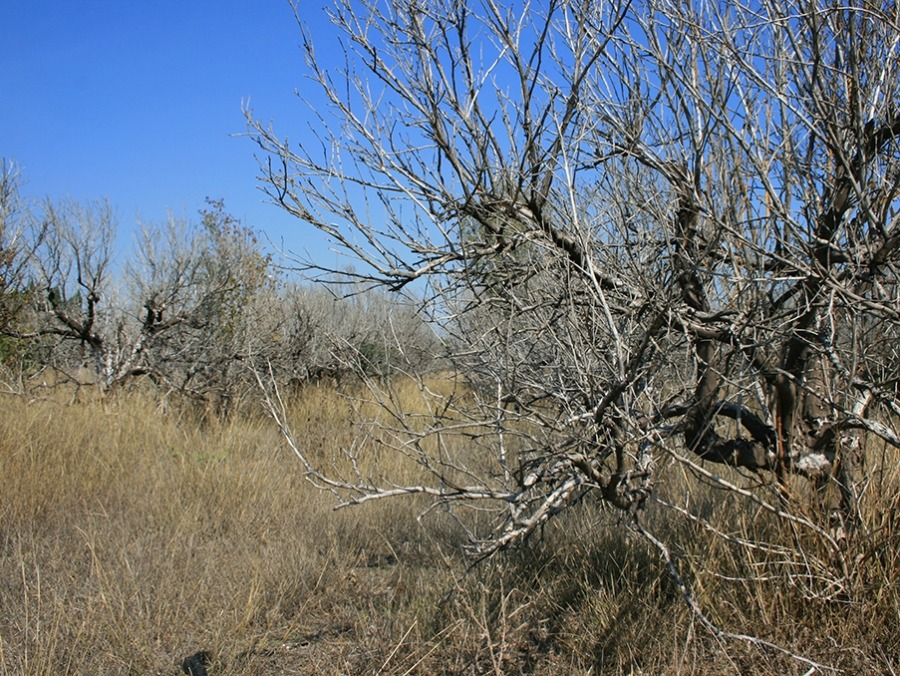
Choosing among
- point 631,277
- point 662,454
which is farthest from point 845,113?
point 662,454

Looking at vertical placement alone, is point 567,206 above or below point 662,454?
above

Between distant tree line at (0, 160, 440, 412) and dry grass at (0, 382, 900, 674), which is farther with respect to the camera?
distant tree line at (0, 160, 440, 412)

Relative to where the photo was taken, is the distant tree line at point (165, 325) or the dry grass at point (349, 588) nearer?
the dry grass at point (349, 588)

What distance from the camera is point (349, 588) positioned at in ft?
14.6

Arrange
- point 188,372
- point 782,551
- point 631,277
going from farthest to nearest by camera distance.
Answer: point 188,372
point 631,277
point 782,551

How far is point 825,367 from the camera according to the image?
279 cm

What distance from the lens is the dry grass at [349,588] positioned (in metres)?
3.07

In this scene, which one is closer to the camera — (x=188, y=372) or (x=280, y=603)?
(x=280, y=603)

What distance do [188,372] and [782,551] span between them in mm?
8687

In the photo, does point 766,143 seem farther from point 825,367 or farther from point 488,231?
point 488,231

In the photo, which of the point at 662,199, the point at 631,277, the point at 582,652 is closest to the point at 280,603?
the point at 582,652

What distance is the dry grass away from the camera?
3.07 m

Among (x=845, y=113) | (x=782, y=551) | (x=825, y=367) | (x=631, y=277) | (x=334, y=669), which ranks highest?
(x=845, y=113)

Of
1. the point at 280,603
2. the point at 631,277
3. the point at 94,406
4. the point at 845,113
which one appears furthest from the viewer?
the point at 94,406
